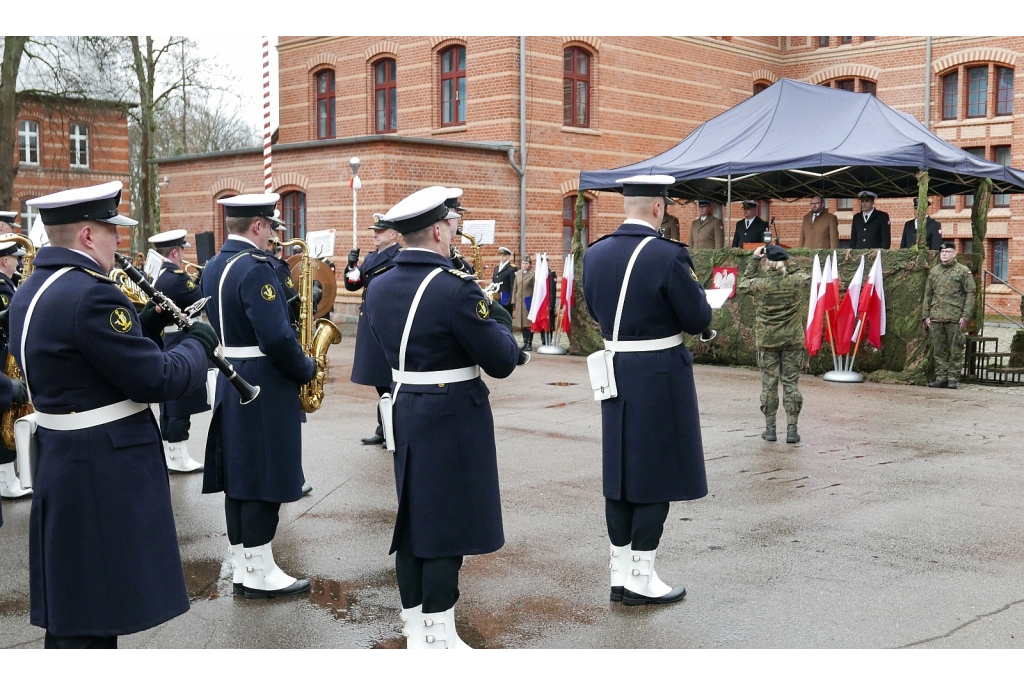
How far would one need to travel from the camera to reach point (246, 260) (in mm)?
5395

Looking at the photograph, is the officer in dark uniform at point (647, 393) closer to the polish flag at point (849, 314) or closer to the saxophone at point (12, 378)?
the saxophone at point (12, 378)

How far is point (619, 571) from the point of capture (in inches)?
213

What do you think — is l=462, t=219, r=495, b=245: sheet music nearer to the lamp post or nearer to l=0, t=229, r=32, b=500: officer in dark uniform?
the lamp post

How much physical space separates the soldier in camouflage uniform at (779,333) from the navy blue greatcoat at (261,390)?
570cm

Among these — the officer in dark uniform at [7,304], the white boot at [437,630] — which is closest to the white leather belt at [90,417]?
the white boot at [437,630]

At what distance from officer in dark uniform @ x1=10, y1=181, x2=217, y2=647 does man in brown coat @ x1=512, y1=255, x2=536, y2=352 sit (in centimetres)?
1630

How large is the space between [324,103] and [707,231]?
14.1 meters

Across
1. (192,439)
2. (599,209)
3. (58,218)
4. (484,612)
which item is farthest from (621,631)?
(599,209)

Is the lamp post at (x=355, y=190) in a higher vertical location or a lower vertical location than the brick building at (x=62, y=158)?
lower

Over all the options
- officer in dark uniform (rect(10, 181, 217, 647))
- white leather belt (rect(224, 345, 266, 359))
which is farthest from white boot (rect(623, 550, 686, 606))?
officer in dark uniform (rect(10, 181, 217, 647))

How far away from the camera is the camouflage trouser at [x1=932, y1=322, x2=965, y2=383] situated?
13977 mm

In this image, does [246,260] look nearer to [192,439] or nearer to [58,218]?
[58,218]

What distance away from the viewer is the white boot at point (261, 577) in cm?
547

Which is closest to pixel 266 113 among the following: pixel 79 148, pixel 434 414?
pixel 434 414
